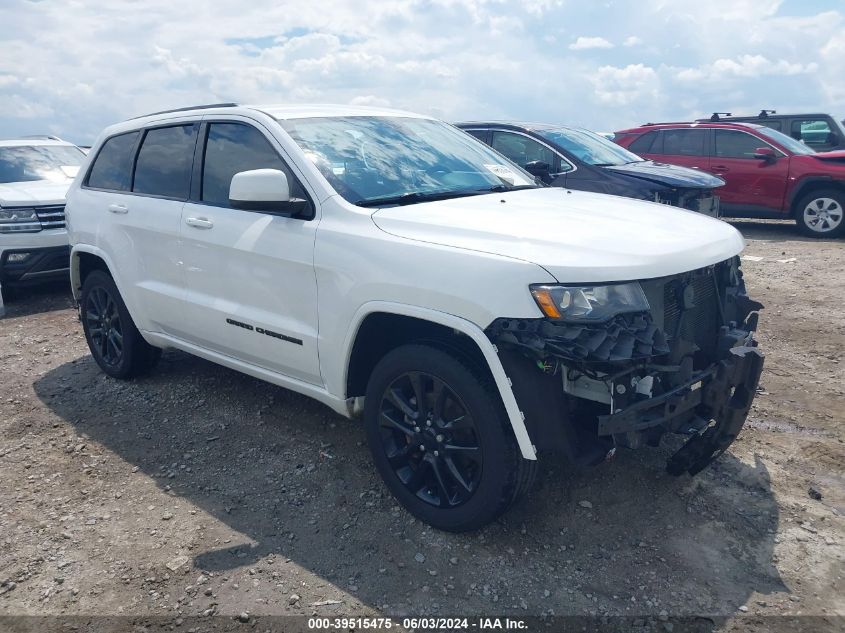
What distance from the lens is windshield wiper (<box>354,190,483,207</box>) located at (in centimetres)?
345

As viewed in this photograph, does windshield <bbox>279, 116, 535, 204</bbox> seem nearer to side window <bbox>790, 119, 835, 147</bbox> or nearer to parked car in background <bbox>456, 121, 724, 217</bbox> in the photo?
parked car in background <bbox>456, 121, 724, 217</bbox>

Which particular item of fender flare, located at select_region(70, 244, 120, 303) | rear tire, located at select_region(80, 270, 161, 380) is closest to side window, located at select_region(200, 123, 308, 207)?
fender flare, located at select_region(70, 244, 120, 303)

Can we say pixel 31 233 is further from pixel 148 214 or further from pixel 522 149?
pixel 522 149

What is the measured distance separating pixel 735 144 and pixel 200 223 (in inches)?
387

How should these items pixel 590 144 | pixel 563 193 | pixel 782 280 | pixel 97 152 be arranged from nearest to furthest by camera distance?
pixel 563 193 → pixel 97 152 → pixel 782 280 → pixel 590 144

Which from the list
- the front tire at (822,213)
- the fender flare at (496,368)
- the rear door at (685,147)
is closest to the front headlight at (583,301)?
the fender flare at (496,368)

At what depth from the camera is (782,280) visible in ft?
25.0

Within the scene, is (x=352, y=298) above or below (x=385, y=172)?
below

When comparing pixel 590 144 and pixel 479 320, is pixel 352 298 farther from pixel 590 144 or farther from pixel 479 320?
pixel 590 144

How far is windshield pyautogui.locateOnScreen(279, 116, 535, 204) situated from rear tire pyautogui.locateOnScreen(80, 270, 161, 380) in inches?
84.5

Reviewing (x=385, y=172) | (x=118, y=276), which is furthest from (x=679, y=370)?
(x=118, y=276)

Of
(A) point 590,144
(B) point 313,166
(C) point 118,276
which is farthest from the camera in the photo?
(A) point 590,144

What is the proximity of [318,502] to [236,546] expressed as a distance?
18.9 inches

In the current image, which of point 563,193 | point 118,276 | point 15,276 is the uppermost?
point 563,193
